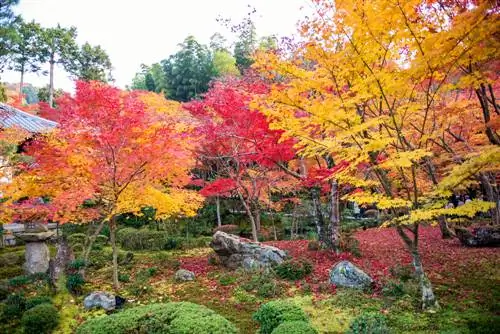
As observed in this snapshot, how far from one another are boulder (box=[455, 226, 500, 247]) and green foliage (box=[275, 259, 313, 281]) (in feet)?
24.6

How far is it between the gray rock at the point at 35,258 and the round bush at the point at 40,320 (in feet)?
17.4

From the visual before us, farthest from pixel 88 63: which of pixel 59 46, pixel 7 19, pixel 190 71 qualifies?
pixel 7 19

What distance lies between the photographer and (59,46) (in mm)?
31062

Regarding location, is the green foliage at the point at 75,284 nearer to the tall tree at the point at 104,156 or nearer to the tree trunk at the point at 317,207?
the tall tree at the point at 104,156

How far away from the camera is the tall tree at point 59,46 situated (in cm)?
3016

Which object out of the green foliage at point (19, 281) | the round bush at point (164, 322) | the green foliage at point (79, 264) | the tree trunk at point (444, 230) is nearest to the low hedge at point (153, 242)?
the green foliage at point (79, 264)

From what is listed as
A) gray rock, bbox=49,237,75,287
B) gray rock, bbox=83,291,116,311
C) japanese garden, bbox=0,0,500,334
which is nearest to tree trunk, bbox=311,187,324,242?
japanese garden, bbox=0,0,500,334

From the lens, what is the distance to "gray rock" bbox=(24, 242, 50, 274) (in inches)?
480

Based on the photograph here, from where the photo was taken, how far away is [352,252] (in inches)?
487

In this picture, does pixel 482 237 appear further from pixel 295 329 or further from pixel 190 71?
pixel 190 71

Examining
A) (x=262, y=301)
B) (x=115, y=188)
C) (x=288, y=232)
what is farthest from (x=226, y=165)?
(x=288, y=232)

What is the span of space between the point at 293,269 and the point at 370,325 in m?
4.63

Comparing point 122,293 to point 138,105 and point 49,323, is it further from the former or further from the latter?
point 138,105

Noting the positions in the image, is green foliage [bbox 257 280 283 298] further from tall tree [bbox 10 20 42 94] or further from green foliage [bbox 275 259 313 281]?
tall tree [bbox 10 20 42 94]
